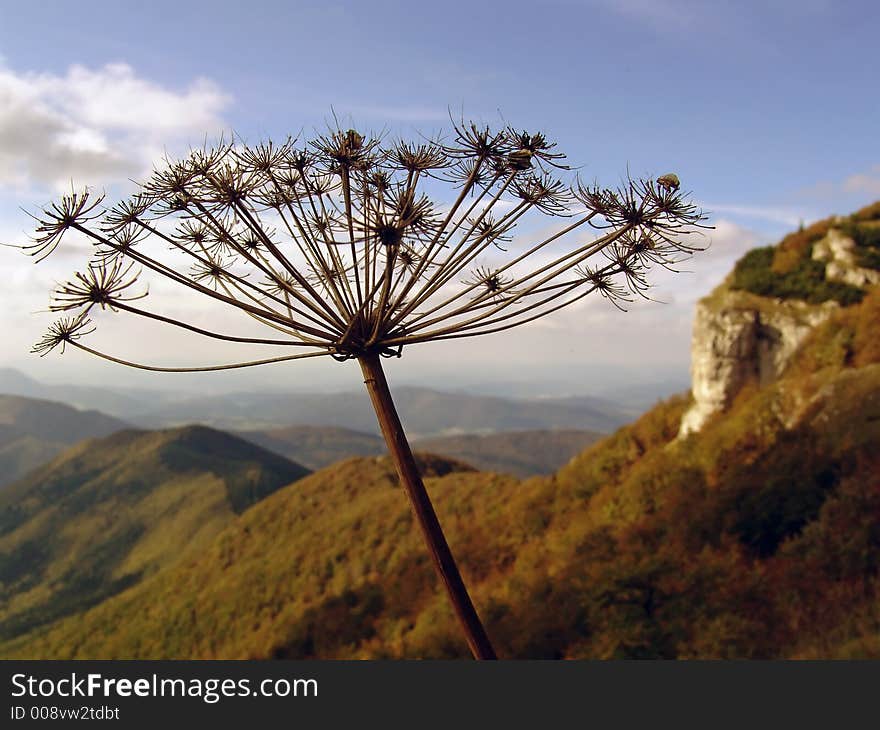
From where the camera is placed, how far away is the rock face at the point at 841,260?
3129 cm

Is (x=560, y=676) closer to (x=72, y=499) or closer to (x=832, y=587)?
(x=832, y=587)

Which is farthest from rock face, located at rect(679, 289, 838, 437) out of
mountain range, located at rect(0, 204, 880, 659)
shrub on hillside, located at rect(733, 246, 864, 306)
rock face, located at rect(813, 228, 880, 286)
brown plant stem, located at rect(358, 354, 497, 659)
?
brown plant stem, located at rect(358, 354, 497, 659)

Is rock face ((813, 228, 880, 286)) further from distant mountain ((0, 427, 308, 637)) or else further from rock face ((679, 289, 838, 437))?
distant mountain ((0, 427, 308, 637))

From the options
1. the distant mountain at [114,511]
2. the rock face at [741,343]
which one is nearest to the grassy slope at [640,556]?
the rock face at [741,343]

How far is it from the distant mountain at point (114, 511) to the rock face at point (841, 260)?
7869cm

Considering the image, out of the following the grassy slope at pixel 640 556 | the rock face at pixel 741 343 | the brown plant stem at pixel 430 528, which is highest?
the rock face at pixel 741 343

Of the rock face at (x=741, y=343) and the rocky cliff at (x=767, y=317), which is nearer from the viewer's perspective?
the rock face at (x=741, y=343)

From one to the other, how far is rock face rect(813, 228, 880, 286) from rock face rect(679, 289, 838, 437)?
7.29 ft

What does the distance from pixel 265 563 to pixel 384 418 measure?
5121cm

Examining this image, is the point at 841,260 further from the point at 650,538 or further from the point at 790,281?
the point at 650,538

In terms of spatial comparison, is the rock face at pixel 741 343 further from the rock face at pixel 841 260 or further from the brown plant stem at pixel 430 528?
the brown plant stem at pixel 430 528

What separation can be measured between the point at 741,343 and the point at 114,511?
106 meters

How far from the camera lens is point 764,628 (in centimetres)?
1566

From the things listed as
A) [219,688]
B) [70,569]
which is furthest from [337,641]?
[70,569]
